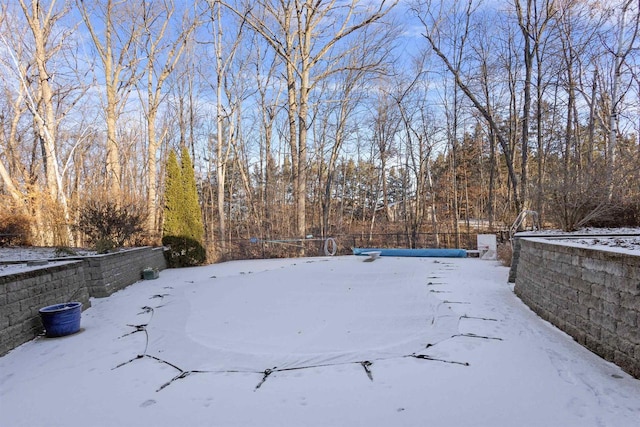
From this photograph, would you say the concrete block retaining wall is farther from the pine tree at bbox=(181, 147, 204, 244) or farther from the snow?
the pine tree at bbox=(181, 147, 204, 244)

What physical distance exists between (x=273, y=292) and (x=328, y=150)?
13705 millimetres

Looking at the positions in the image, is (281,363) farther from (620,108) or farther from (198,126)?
(198,126)

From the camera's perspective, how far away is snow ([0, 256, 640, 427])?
225 cm

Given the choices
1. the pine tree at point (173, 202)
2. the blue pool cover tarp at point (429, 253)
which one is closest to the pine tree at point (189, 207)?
the pine tree at point (173, 202)

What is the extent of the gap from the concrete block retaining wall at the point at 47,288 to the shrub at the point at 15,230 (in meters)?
3.91

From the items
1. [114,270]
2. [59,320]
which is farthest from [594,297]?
[114,270]

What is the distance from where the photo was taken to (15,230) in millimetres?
9242

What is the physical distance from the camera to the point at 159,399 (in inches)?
98.2

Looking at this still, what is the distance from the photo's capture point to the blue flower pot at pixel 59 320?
402cm

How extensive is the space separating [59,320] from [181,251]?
21.4 feet

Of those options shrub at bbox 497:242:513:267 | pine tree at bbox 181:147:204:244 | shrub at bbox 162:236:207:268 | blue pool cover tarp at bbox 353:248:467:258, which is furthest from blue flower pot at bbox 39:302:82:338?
shrub at bbox 497:242:513:267

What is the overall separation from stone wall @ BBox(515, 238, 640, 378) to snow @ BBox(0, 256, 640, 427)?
153 mm

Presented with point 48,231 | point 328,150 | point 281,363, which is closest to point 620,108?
point 328,150

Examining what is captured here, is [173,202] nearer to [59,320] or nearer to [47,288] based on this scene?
[47,288]
